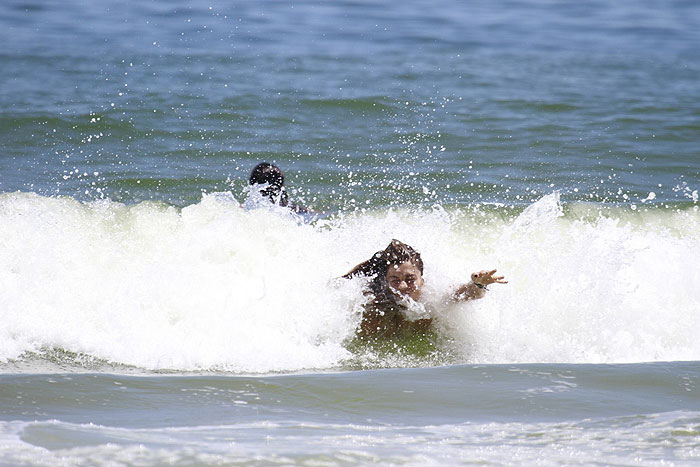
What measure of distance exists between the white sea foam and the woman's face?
304 millimetres

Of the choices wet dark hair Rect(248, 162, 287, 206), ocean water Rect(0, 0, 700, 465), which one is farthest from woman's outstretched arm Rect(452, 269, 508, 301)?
wet dark hair Rect(248, 162, 287, 206)

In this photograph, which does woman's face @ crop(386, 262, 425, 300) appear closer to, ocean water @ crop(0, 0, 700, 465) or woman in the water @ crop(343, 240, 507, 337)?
woman in the water @ crop(343, 240, 507, 337)

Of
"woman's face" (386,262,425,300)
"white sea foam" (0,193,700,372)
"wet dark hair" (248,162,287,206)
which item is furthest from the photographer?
"wet dark hair" (248,162,287,206)

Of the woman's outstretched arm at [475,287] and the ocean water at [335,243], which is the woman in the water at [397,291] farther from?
the ocean water at [335,243]

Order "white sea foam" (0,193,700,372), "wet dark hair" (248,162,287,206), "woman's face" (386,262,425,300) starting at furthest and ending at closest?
1. "wet dark hair" (248,162,287,206)
2. "woman's face" (386,262,425,300)
3. "white sea foam" (0,193,700,372)

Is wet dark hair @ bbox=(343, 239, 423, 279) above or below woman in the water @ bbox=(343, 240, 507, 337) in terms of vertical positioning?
above

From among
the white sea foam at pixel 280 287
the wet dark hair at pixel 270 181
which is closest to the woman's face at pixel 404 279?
the white sea foam at pixel 280 287

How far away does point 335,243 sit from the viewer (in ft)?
25.1

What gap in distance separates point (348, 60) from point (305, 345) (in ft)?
38.1

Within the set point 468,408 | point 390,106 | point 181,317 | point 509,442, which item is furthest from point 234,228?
point 390,106

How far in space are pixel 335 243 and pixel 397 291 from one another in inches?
63.5

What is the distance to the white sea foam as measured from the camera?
5906 mm

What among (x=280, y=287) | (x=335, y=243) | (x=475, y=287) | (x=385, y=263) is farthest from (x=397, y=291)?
(x=335, y=243)

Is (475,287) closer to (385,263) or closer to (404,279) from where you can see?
(404,279)
